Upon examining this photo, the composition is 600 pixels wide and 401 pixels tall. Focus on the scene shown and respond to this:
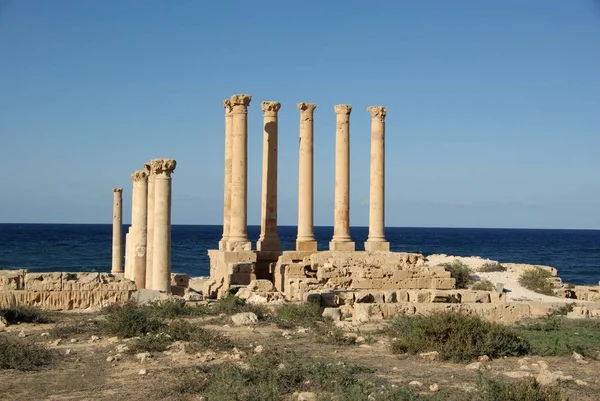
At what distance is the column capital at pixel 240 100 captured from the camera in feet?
87.7

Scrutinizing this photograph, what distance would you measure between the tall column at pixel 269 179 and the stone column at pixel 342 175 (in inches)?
97.4

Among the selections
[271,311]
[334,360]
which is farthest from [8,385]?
[271,311]

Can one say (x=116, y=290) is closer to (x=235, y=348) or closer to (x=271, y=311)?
(x=271, y=311)

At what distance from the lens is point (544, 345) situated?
14148 mm

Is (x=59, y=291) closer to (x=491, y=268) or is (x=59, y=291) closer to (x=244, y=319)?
(x=244, y=319)

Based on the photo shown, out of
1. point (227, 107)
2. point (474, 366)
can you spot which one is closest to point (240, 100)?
point (227, 107)

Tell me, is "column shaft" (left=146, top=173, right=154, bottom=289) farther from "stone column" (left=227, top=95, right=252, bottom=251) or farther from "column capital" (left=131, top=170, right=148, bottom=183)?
"stone column" (left=227, top=95, right=252, bottom=251)

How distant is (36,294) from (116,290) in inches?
76.9

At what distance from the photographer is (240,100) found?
26719 millimetres

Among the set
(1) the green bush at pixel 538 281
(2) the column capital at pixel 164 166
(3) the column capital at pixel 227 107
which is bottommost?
(1) the green bush at pixel 538 281

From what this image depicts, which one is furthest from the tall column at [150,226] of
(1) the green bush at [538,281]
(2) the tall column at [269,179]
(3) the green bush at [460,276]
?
(1) the green bush at [538,281]

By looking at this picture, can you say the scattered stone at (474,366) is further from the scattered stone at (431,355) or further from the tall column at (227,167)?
the tall column at (227,167)

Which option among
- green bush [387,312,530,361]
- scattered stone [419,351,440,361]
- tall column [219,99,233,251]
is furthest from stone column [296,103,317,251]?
scattered stone [419,351,440,361]

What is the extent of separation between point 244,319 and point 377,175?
13.7m
